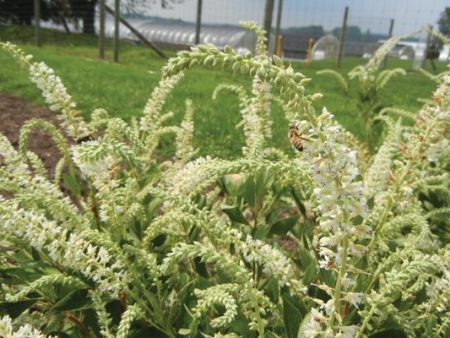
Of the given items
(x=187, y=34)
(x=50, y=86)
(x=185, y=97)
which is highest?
(x=50, y=86)

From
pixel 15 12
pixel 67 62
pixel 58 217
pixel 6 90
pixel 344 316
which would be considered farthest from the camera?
pixel 15 12

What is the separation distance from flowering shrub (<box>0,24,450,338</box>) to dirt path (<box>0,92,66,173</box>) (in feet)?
8.61

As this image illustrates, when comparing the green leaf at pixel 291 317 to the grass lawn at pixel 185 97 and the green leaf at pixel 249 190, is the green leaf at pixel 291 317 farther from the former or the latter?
the grass lawn at pixel 185 97

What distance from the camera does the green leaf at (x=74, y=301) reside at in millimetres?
1512

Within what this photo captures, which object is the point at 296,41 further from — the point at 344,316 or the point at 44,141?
the point at 344,316

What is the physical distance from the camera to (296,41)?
26.5 m

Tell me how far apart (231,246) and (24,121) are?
3.73 meters

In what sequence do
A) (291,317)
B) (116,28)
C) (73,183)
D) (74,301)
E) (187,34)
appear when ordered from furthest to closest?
(187,34), (116,28), (73,183), (74,301), (291,317)

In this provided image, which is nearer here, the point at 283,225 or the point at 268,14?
the point at 283,225

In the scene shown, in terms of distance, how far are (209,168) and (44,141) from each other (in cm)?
415

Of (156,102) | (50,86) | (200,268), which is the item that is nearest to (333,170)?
(200,268)

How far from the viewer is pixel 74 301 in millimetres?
1530

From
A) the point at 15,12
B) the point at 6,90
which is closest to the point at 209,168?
the point at 6,90

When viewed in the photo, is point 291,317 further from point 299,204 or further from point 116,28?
point 116,28
